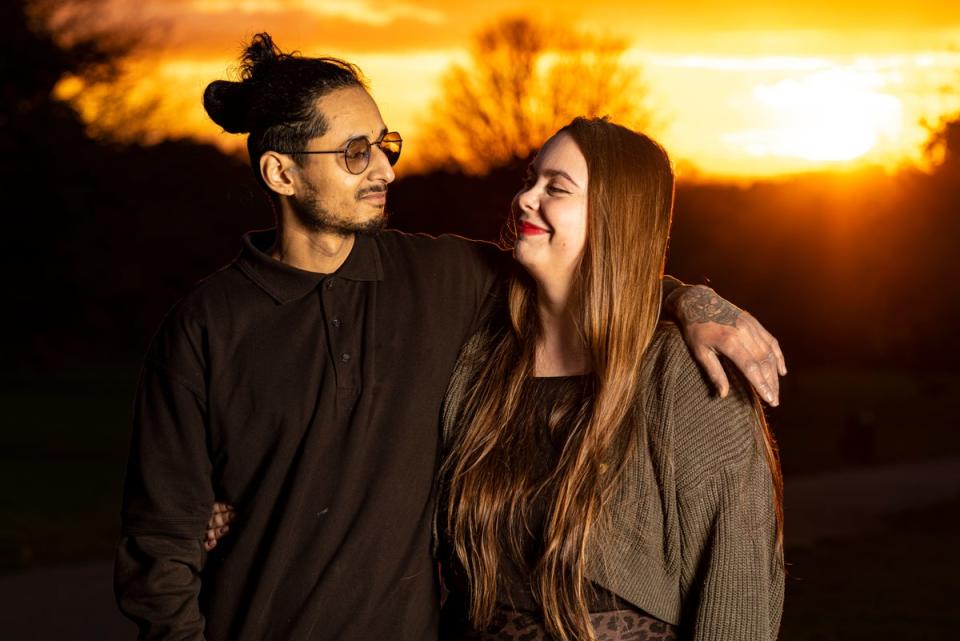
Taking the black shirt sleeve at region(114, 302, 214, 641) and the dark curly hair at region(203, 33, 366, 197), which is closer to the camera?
the black shirt sleeve at region(114, 302, 214, 641)

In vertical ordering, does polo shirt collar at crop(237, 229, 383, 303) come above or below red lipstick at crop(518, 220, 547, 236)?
below

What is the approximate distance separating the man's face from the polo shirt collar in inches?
3.7

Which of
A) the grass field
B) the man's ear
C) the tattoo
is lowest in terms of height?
the grass field

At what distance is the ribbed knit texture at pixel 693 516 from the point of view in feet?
11.2

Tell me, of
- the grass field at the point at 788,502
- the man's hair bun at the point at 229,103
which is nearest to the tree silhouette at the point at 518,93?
the grass field at the point at 788,502

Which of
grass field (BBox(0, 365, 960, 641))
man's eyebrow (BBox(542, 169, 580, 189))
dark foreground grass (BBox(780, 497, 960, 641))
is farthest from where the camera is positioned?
grass field (BBox(0, 365, 960, 641))

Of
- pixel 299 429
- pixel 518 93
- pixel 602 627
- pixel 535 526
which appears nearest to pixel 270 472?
pixel 299 429

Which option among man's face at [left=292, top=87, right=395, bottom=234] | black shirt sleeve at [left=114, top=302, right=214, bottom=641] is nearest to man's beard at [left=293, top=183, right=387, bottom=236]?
man's face at [left=292, top=87, right=395, bottom=234]

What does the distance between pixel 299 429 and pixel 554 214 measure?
3.10 ft

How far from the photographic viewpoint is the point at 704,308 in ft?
11.8

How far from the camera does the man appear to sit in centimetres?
347

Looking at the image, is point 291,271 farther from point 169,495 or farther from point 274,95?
point 169,495

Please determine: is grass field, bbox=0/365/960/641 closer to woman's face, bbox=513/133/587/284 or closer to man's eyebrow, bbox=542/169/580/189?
woman's face, bbox=513/133/587/284

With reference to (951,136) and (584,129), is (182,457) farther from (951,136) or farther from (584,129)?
(951,136)
